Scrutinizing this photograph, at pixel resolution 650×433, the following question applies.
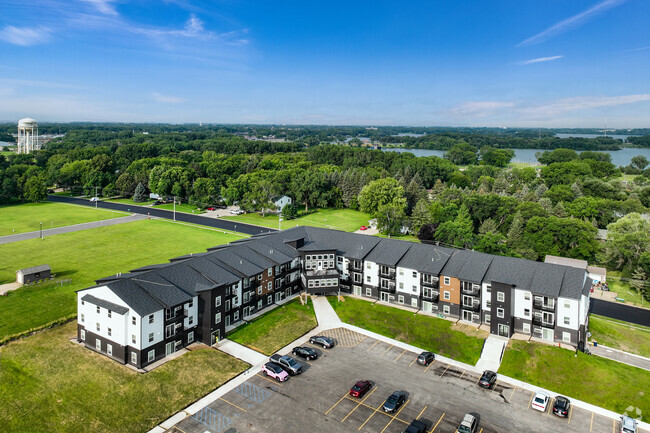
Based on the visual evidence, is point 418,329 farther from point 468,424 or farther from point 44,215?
point 44,215

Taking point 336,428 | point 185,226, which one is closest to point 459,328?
point 336,428

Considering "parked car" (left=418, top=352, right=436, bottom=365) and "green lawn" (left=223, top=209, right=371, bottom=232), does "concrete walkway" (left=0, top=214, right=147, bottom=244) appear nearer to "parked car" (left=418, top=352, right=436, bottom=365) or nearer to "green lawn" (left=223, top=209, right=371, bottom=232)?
"green lawn" (left=223, top=209, right=371, bottom=232)

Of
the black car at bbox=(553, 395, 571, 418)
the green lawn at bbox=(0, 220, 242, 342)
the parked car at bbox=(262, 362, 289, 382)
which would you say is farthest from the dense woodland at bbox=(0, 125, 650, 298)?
the parked car at bbox=(262, 362, 289, 382)

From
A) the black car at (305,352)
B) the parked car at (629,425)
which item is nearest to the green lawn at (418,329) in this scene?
the black car at (305,352)

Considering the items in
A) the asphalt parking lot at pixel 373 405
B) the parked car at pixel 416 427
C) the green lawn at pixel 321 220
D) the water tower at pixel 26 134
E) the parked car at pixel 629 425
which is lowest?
the asphalt parking lot at pixel 373 405

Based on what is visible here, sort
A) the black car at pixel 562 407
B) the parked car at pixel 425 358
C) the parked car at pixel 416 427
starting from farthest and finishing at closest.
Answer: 1. the parked car at pixel 425 358
2. the black car at pixel 562 407
3. the parked car at pixel 416 427

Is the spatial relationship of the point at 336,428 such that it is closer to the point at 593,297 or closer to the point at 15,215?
the point at 593,297

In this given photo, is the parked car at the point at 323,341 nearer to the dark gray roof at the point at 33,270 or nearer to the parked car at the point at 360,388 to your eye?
the parked car at the point at 360,388
